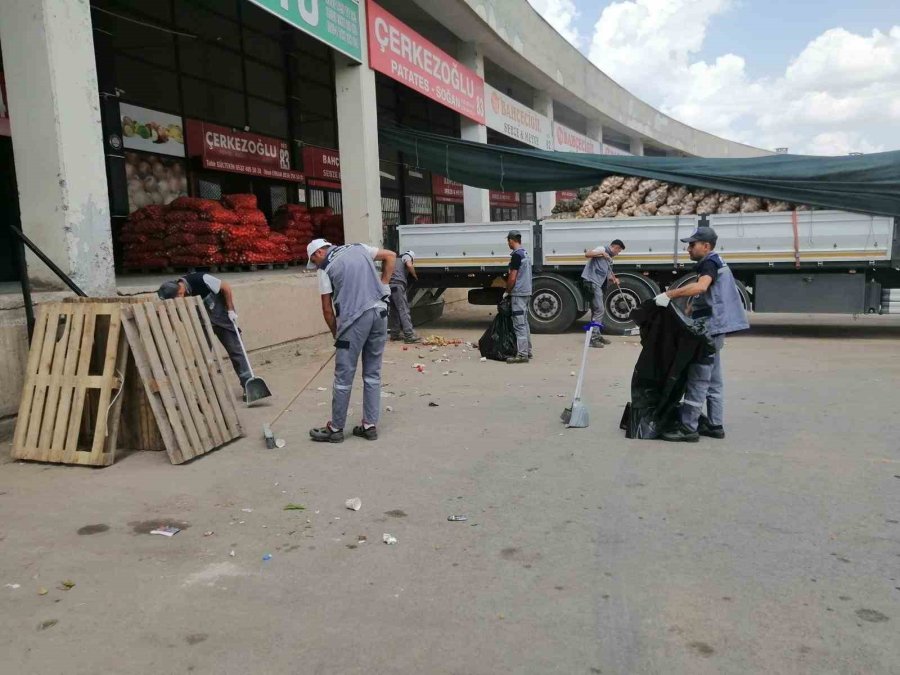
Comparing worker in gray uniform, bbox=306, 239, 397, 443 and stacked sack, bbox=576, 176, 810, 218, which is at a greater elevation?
stacked sack, bbox=576, 176, 810, 218

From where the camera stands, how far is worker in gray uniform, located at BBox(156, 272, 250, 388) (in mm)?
6613

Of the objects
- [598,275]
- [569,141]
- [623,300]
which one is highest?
[569,141]

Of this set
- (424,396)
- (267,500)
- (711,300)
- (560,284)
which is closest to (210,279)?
(424,396)

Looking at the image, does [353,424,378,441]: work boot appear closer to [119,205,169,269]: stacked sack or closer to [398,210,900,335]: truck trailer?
[119,205,169,269]: stacked sack

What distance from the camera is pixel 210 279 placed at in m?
6.58

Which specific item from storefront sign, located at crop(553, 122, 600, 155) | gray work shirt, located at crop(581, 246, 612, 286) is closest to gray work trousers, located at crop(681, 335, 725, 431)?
gray work shirt, located at crop(581, 246, 612, 286)

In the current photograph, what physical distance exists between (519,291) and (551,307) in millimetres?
3218

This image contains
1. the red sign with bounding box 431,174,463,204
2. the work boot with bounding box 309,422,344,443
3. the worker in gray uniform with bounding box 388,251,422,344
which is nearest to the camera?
the work boot with bounding box 309,422,344,443

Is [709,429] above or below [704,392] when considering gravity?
below

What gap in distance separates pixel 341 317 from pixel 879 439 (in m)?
4.14

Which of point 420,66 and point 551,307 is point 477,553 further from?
point 420,66

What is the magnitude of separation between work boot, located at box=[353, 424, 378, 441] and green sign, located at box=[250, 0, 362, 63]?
5607 millimetres

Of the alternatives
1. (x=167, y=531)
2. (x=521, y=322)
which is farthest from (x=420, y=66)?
(x=167, y=531)

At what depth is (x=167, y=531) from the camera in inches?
147
